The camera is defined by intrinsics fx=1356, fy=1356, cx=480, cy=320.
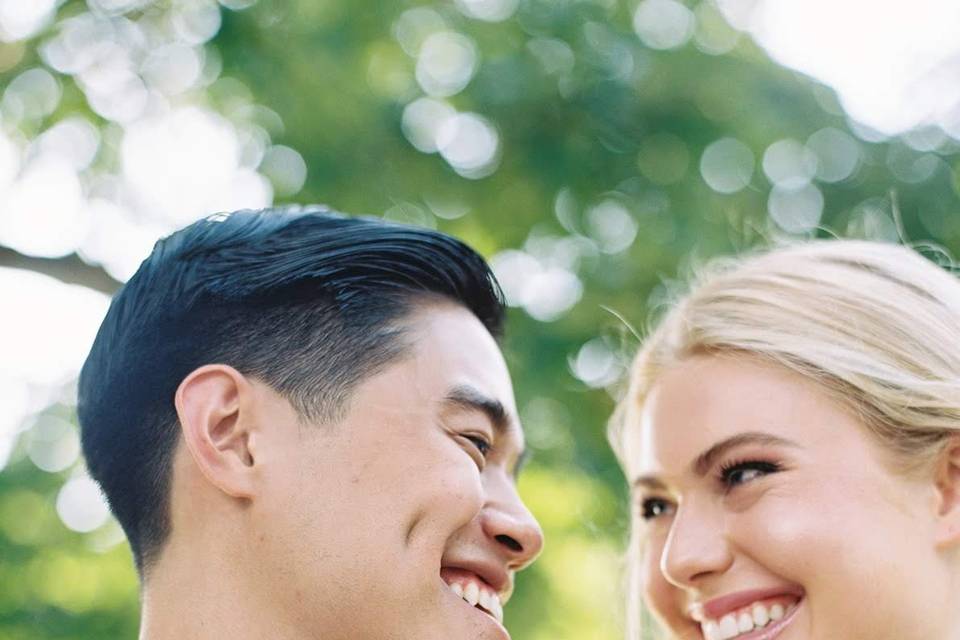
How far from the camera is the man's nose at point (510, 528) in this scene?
10.3ft

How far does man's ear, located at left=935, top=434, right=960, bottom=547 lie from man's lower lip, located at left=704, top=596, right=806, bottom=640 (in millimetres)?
406

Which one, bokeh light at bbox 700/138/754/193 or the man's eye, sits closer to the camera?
the man's eye

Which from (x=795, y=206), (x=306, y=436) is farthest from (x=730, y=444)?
(x=795, y=206)

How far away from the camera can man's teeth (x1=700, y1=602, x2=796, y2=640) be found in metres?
3.26

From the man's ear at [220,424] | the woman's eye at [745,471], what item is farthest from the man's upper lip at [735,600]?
the man's ear at [220,424]

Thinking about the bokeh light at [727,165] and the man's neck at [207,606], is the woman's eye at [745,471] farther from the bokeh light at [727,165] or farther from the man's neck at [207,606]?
the bokeh light at [727,165]

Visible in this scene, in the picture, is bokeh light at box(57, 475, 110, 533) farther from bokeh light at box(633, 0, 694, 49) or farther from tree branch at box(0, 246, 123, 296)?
bokeh light at box(633, 0, 694, 49)

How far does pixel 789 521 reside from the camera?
3.21 metres

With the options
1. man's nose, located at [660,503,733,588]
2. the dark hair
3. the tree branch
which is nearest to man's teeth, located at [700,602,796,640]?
man's nose, located at [660,503,733,588]

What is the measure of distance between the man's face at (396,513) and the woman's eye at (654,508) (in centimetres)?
57

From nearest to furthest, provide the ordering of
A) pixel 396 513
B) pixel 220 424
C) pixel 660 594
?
1. pixel 396 513
2. pixel 220 424
3. pixel 660 594

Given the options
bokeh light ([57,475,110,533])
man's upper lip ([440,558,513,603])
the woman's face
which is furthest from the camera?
bokeh light ([57,475,110,533])

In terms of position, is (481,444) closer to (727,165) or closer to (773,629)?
(773,629)

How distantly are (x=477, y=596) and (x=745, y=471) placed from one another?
0.76 m
